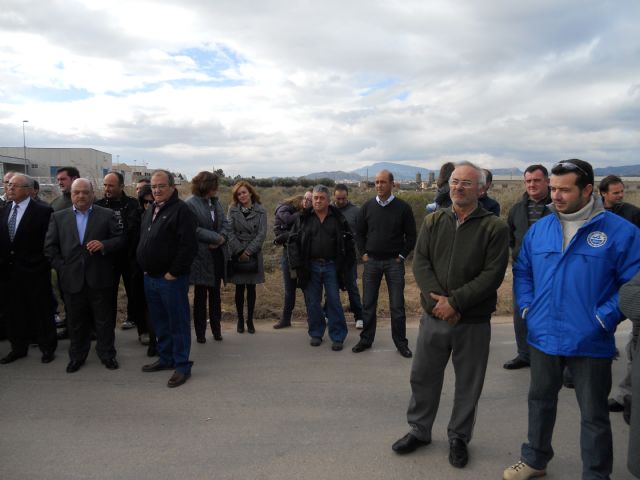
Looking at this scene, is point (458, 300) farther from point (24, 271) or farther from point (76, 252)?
point (24, 271)

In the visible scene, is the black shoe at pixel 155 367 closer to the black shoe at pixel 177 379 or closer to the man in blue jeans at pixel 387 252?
the black shoe at pixel 177 379

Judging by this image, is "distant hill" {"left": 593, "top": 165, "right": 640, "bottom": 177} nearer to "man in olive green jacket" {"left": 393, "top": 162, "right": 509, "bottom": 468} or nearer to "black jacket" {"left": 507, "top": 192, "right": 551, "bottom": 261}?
"black jacket" {"left": 507, "top": 192, "right": 551, "bottom": 261}

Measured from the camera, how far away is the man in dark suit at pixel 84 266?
5.08 metres

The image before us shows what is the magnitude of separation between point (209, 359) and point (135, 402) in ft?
3.88

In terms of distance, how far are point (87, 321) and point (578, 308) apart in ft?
15.4

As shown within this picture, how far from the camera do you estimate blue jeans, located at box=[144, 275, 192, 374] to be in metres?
4.82

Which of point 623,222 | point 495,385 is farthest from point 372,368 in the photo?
point 623,222

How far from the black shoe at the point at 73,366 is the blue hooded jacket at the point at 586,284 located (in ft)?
14.6

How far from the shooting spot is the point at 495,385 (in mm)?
4766

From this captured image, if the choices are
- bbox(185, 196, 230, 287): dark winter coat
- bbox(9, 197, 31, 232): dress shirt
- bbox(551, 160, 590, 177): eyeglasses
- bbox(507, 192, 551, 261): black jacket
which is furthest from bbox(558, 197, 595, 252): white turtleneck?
bbox(9, 197, 31, 232): dress shirt

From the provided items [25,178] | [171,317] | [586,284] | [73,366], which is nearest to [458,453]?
[586,284]

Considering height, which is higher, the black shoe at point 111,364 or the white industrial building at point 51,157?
the white industrial building at point 51,157

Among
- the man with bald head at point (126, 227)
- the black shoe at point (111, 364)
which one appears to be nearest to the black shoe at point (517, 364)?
the black shoe at point (111, 364)

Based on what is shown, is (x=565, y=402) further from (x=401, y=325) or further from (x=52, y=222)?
(x=52, y=222)
